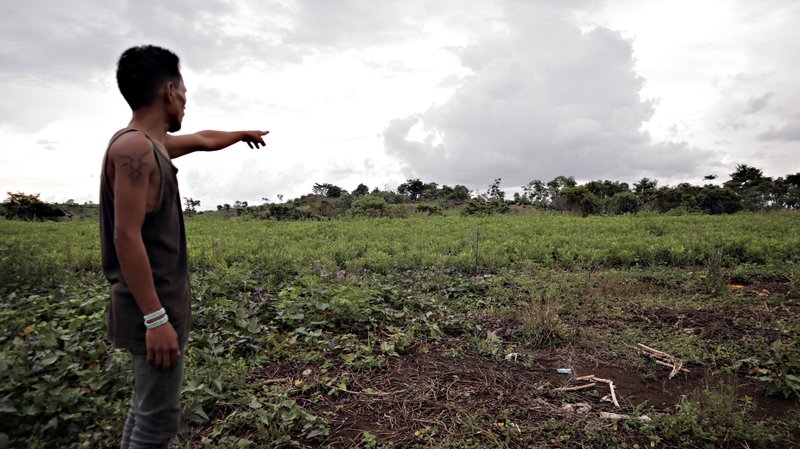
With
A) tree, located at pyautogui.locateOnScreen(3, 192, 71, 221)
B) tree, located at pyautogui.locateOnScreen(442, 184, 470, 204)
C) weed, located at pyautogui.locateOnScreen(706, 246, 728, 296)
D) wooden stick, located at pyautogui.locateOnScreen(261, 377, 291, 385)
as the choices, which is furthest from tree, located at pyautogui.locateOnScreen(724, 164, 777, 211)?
tree, located at pyautogui.locateOnScreen(3, 192, 71, 221)

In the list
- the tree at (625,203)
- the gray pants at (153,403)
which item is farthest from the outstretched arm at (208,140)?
the tree at (625,203)

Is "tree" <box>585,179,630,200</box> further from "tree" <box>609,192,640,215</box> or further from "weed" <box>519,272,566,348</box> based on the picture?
"weed" <box>519,272,566,348</box>

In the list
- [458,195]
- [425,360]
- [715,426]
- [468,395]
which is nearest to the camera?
[715,426]

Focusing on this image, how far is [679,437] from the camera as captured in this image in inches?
105

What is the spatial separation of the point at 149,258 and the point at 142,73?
0.66m

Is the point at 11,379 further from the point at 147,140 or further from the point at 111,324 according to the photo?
the point at 147,140

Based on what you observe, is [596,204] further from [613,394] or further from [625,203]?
[613,394]

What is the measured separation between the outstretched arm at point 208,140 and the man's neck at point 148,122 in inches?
16.7

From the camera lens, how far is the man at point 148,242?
148cm

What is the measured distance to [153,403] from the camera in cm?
164

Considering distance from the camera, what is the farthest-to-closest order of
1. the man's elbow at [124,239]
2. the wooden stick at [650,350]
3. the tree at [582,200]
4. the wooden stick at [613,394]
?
the tree at [582,200], the wooden stick at [650,350], the wooden stick at [613,394], the man's elbow at [124,239]

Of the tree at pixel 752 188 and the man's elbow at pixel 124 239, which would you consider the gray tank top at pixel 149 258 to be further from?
the tree at pixel 752 188

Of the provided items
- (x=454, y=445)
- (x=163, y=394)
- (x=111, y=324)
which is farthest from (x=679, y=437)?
(x=111, y=324)

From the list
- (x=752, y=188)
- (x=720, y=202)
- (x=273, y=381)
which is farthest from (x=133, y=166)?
(x=752, y=188)
